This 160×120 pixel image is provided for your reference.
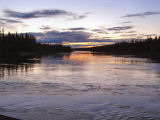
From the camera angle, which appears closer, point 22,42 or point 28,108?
point 28,108

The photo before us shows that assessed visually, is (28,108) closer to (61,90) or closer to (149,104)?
(61,90)

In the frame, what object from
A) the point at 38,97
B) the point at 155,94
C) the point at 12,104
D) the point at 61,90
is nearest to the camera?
the point at 12,104

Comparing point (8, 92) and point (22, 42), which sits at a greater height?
Result: point (22, 42)

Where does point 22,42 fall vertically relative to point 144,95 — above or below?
above

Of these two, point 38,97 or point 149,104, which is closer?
point 149,104

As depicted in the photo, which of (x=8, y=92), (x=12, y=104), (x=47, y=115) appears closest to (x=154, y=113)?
(x=47, y=115)

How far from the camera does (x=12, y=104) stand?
8977 millimetres

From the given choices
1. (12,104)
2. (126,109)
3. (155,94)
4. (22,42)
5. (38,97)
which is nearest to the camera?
(126,109)

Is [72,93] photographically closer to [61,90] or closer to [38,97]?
[61,90]

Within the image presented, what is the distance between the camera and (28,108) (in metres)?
8.43

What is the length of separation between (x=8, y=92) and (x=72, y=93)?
393 cm

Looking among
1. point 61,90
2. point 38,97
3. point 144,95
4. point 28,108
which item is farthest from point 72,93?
point 144,95

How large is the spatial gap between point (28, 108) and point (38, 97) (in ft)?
6.29

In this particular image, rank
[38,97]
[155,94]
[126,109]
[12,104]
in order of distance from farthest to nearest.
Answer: [155,94]
[38,97]
[12,104]
[126,109]
